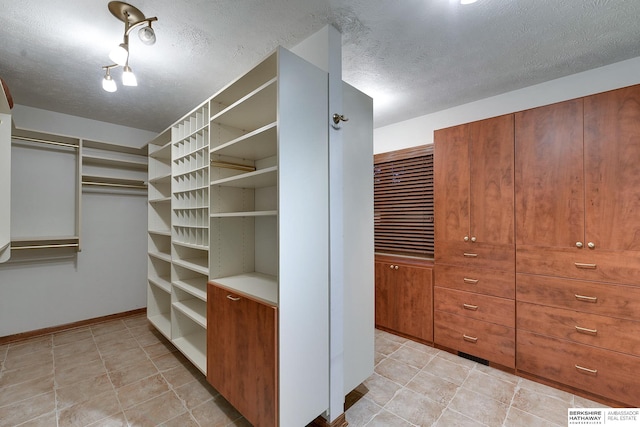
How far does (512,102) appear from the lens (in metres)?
2.82

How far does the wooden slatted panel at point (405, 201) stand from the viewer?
3.29 m

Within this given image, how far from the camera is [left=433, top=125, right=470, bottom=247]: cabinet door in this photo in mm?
2691

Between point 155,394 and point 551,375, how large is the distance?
3240 mm

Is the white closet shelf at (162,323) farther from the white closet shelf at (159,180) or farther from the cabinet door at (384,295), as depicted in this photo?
the cabinet door at (384,295)

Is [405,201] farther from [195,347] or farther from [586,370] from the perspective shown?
[195,347]

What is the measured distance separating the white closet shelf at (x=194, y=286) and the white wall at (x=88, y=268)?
180 centimetres

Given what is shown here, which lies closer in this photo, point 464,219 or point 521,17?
point 521,17

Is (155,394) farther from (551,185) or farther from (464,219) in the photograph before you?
(551,185)

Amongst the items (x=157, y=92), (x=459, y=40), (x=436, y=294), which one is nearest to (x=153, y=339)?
(x=157, y=92)

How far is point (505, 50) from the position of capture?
6.86 ft

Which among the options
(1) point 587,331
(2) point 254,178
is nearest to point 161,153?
(2) point 254,178

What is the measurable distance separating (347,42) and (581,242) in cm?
238

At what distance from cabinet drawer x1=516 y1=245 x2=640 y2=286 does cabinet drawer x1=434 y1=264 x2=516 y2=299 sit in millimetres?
159

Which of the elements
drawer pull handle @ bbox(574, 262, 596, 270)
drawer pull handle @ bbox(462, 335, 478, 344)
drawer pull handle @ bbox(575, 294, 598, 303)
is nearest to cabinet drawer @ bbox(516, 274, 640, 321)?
drawer pull handle @ bbox(575, 294, 598, 303)
